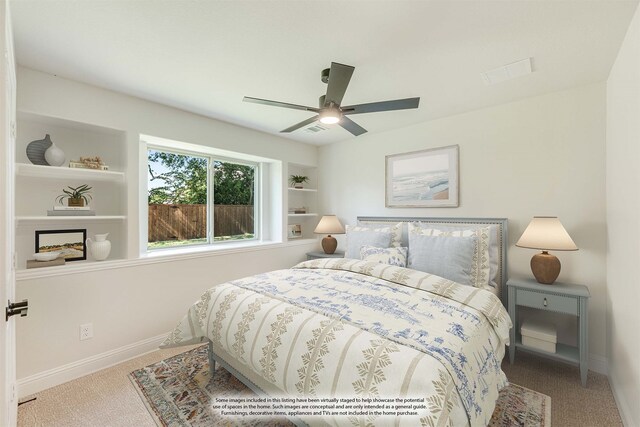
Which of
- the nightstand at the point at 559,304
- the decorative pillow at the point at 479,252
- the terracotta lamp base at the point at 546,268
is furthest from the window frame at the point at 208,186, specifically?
the terracotta lamp base at the point at 546,268

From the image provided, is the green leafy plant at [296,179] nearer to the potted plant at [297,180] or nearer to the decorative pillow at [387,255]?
the potted plant at [297,180]

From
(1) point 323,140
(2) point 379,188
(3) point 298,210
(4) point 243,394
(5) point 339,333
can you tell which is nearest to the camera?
(5) point 339,333

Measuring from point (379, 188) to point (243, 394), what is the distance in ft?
9.00

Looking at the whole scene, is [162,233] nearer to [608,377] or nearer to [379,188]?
[379,188]

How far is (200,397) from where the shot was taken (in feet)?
6.57

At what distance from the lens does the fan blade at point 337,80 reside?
161cm

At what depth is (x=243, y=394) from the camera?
2.03 metres

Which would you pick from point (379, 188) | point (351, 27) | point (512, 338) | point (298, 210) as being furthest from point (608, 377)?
point (298, 210)

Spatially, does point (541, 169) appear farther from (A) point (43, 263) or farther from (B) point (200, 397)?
(A) point (43, 263)

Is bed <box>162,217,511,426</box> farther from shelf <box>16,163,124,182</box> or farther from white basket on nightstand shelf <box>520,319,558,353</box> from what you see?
shelf <box>16,163,124,182</box>

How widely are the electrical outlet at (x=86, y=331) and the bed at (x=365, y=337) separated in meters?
0.75

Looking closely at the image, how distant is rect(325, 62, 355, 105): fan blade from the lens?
1613 millimetres

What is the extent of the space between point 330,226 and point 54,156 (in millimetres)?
2885

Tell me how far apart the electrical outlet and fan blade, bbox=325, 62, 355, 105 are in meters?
2.65
